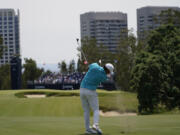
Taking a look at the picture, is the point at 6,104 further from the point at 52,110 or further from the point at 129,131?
the point at 129,131

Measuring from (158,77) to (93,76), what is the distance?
95.4 ft

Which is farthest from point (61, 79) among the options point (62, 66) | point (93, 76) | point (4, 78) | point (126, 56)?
point (93, 76)

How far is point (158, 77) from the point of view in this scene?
135 ft

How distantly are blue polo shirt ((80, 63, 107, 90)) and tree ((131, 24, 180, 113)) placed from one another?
89.5 feet

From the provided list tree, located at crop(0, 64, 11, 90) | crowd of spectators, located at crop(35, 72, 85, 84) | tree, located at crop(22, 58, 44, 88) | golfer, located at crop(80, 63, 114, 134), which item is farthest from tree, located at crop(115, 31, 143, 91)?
golfer, located at crop(80, 63, 114, 134)

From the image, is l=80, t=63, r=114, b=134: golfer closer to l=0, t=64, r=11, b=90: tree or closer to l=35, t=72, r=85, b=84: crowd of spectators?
l=35, t=72, r=85, b=84: crowd of spectators

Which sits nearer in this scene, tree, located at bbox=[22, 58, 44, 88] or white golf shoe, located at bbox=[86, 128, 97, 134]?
white golf shoe, located at bbox=[86, 128, 97, 134]

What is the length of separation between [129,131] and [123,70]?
71257 millimetres

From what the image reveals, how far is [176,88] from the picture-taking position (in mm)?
41094

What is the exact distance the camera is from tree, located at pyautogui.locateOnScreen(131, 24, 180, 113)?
133 feet

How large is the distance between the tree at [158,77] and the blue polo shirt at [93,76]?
89.5 feet

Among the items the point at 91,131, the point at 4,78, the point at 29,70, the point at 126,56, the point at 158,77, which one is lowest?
the point at 91,131

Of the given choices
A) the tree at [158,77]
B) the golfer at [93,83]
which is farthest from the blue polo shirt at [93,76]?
the tree at [158,77]

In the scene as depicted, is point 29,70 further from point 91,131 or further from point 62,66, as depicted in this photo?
point 91,131
